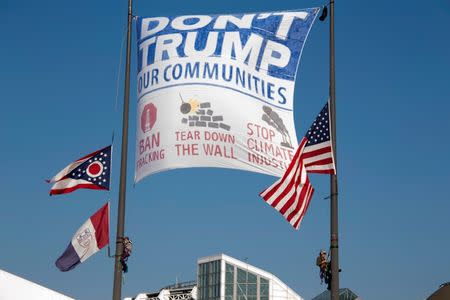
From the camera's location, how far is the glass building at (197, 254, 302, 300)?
264 feet

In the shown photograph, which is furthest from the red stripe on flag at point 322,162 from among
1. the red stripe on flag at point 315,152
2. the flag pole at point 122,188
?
the flag pole at point 122,188

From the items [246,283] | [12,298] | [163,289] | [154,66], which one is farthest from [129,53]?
[163,289]

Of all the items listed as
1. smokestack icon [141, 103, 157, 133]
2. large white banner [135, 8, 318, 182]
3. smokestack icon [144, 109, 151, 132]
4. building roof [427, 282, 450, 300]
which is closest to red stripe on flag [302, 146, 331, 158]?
large white banner [135, 8, 318, 182]

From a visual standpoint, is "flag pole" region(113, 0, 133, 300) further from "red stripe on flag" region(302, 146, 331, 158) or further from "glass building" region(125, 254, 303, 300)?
"glass building" region(125, 254, 303, 300)

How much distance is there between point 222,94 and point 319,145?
280 centimetres

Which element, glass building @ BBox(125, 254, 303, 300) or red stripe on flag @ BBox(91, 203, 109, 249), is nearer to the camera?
red stripe on flag @ BBox(91, 203, 109, 249)

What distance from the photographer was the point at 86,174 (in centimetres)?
1856

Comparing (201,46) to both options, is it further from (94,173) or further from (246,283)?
(246,283)

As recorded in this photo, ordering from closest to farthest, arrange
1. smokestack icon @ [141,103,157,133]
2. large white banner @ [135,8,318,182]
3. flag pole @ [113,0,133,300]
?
flag pole @ [113,0,133,300], large white banner @ [135,8,318,182], smokestack icon @ [141,103,157,133]

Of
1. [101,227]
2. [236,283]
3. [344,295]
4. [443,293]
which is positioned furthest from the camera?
[236,283]

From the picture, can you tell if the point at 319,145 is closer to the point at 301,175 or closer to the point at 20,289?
the point at 301,175

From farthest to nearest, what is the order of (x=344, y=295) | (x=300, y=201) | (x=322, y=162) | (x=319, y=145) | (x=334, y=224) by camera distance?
(x=344, y=295) → (x=300, y=201) → (x=319, y=145) → (x=322, y=162) → (x=334, y=224)

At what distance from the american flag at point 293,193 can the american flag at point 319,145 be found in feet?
0.44

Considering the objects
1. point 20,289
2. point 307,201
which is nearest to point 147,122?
point 307,201
